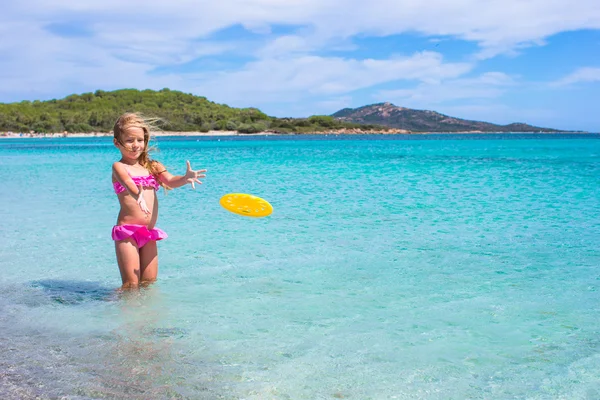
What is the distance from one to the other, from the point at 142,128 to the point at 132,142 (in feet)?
0.53

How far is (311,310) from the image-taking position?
18.0 ft

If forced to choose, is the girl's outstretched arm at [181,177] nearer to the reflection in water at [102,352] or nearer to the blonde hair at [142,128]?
the blonde hair at [142,128]

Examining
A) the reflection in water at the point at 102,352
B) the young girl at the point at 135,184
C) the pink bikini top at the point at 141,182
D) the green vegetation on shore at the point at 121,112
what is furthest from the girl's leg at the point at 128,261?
the green vegetation on shore at the point at 121,112

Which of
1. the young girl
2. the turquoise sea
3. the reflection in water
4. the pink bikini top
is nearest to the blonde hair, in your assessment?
the young girl

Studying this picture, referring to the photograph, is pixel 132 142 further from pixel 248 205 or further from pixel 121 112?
pixel 121 112

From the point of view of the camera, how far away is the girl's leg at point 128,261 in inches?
215

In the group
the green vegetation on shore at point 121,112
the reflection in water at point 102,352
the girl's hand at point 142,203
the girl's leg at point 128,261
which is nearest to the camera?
the reflection in water at point 102,352

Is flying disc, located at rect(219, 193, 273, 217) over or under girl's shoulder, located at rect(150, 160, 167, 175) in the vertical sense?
under

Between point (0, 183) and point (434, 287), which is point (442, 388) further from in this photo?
point (0, 183)

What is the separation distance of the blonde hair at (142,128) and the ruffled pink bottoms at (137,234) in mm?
486

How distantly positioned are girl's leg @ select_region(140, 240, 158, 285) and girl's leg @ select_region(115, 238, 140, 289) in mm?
86

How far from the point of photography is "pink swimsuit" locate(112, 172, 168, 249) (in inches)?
213

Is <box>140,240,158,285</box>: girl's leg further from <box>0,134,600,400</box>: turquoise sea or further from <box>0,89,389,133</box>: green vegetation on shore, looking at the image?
<box>0,89,389,133</box>: green vegetation on shore

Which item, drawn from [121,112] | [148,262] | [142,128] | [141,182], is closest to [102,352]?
[148,262]
